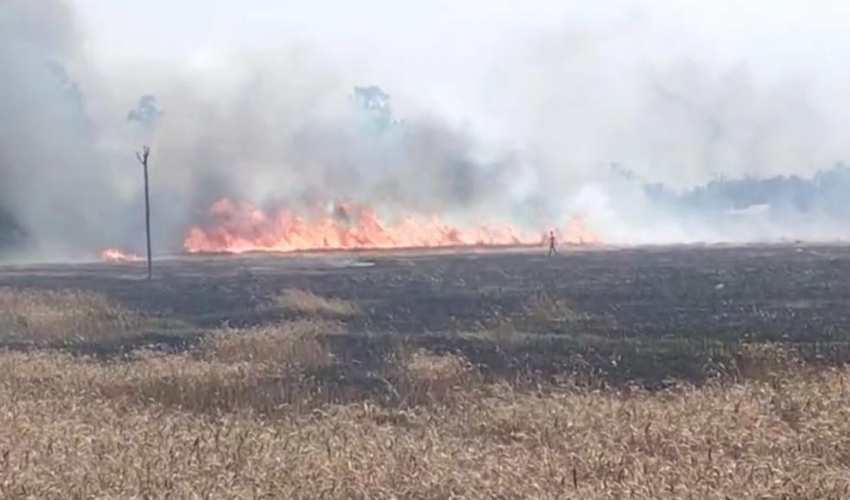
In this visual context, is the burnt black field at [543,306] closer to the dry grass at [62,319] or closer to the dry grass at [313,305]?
the dry grass at [313,305]

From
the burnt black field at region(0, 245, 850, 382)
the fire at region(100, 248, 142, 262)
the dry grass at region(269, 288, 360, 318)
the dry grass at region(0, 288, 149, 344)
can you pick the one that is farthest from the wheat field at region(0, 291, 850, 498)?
the fire at region(100, 248, 142, 262)

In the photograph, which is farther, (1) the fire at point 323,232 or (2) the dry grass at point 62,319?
(1) the fire at point 323,232

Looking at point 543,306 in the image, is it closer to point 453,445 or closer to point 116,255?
point 453,445

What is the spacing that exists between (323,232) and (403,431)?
318 feet

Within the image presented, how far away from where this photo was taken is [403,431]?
15906 millimetres

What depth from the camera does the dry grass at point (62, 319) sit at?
106 feet

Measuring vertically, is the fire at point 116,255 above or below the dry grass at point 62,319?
above

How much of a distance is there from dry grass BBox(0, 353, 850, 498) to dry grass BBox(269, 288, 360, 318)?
15.1m

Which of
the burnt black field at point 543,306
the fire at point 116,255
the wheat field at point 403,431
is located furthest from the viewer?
the fire at point 116,255

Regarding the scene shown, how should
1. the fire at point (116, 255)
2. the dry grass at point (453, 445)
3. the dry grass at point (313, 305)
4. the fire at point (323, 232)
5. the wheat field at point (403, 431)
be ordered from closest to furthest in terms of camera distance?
the dry grass at point (453, 445) < the wheat field at point (403, 431) < the dry grass at point (313, 305) < the fire at point (116, 255) < the fire at point (323, 232)

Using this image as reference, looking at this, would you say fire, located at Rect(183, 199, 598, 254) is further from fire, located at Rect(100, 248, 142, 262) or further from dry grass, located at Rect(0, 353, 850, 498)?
dry grass, located at Rect(0, 353, 850, 498)

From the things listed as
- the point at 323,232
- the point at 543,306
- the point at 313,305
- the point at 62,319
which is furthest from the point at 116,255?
the point at 543,306

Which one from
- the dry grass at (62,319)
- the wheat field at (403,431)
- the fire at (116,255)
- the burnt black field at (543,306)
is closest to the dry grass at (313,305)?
the burnt black field at (543,306)

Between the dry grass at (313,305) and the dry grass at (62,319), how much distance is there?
176 inches
